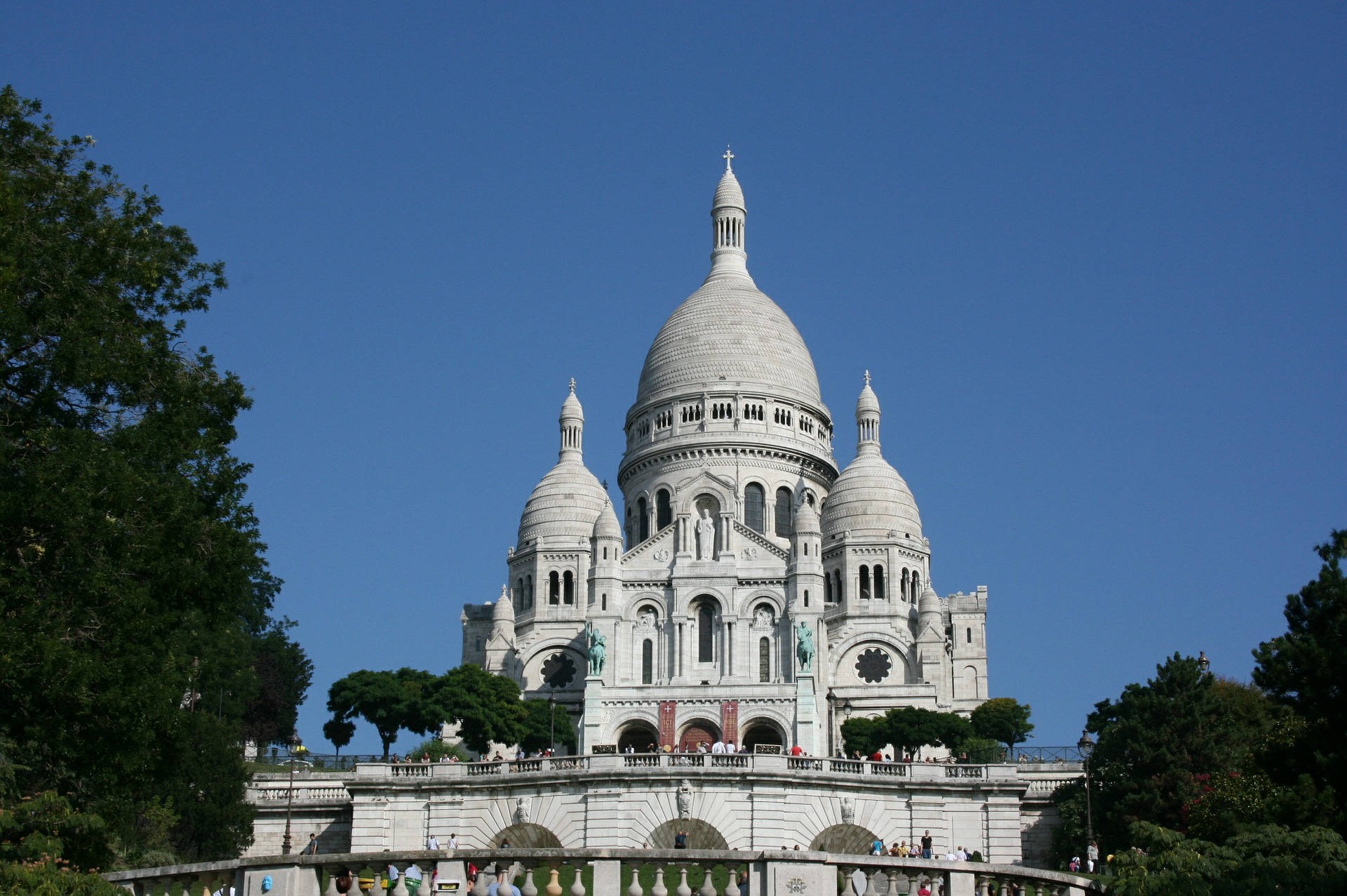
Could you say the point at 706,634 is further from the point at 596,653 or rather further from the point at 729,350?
the point at 729,350

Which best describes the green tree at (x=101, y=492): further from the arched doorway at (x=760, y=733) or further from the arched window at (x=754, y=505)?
the arched window at (x=754, y=505)

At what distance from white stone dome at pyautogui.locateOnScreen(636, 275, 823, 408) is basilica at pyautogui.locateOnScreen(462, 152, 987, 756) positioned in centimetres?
14

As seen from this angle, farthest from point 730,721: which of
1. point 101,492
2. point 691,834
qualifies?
point 101,492

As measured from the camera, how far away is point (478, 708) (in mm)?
77312

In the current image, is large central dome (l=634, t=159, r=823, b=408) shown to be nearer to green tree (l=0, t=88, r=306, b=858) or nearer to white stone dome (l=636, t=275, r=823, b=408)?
white stone dome (l=636, t=275, r=823, b=408)

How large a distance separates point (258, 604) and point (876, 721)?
93.8ft

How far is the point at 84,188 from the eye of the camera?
3450cm

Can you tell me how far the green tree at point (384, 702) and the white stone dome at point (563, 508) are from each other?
2149cm

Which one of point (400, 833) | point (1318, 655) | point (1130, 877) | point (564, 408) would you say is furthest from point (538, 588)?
point (1130, 877)

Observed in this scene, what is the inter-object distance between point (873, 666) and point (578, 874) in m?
68.4

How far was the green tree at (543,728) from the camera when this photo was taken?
268ft

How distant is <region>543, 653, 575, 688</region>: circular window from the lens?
96125mm

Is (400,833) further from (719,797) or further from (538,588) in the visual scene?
(538,588)

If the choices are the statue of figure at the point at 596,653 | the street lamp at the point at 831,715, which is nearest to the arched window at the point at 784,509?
the street lamp at the point at 831,715
